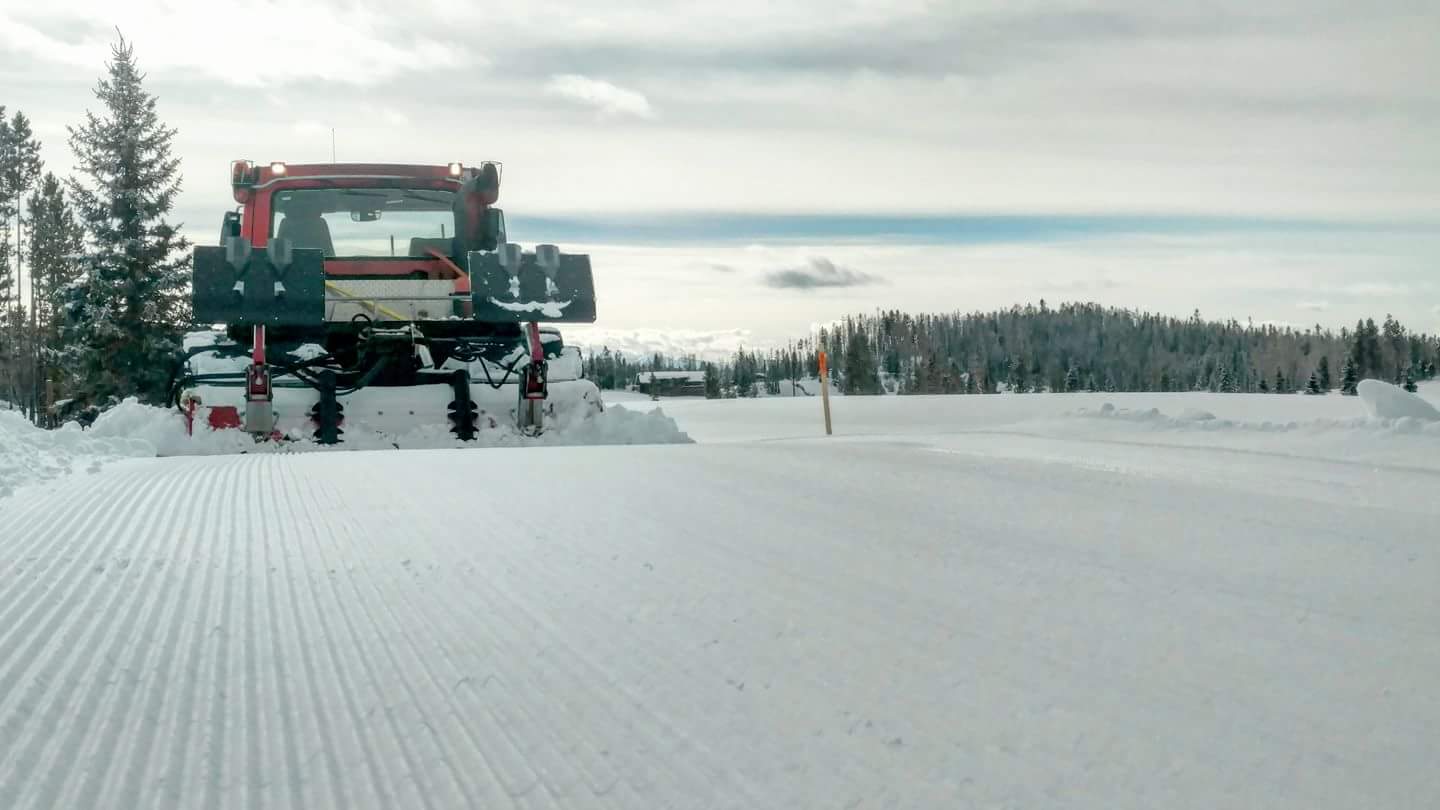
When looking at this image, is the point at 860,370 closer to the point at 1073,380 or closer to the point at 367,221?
the point at 1073,380

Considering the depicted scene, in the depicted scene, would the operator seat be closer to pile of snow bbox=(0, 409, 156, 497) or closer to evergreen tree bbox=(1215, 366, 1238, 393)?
pile of snow bbox=(0, 409, 156, 497)

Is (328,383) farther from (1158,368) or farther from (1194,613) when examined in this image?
(1158,368)

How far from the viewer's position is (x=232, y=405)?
9.55 metres

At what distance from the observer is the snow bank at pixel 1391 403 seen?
929cm

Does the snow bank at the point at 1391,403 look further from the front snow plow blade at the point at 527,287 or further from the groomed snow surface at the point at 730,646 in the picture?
the front snow plow blade at the point at 527,287

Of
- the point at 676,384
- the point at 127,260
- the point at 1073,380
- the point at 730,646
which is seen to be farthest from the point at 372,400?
the point at 1073,380

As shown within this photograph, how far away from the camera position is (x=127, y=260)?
1172 inches

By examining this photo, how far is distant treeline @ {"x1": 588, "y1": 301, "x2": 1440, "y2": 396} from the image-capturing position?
118 meters

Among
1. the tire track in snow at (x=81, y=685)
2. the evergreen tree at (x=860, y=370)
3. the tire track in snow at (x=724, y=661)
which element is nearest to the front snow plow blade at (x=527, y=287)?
the tire track in snow at (x=724, y=661)

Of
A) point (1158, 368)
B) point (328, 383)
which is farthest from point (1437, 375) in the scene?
point (328, 383)

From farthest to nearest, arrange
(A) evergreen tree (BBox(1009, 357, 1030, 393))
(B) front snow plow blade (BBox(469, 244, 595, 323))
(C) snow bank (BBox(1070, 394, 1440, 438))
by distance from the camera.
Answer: (A) evergreen tree (BBox(1009, 357, 1030, 393))
(B) front snow plow blade (BBox(469, 244, 595, 323))
(C) snow bank (BBox(1070, 394, 1440, 438))

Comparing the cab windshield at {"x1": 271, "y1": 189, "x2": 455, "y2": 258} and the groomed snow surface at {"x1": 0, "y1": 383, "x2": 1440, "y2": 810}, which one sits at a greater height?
the cab windshield at {"x1": 271, "y1": 189, "x2": 455, "y2": 258}

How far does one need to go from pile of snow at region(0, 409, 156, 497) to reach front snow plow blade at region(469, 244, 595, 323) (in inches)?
120

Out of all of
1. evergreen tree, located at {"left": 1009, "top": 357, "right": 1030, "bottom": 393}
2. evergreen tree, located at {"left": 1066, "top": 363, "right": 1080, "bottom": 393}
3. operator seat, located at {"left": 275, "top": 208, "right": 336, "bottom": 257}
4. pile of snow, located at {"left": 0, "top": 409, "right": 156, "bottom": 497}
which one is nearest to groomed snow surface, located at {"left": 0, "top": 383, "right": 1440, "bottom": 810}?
pile of snow, located at {"left": 0, "top": 409, "right": 156, "bottom": 497}
